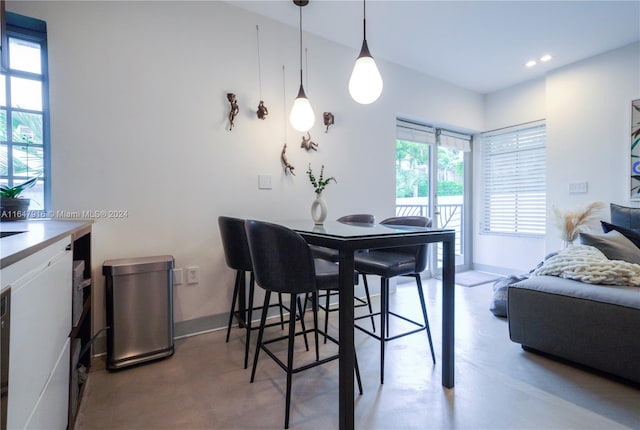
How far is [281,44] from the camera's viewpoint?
→ 8.99ft

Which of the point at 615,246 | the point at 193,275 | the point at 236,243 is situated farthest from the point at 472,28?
the point at 193,275

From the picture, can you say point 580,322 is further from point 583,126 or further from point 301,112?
point 583,126

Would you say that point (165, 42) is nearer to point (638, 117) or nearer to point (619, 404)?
point (619, 404)

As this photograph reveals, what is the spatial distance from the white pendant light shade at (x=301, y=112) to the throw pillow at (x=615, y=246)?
2399mm

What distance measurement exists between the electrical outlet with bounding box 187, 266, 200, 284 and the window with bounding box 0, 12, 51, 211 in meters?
0.98

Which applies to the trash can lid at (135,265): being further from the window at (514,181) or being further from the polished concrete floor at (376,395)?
the window at (514,181)

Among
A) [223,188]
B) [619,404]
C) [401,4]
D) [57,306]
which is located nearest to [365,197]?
[223,188]

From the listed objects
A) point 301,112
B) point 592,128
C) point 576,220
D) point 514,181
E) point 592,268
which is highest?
point 592,128

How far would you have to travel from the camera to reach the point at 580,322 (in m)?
1.80

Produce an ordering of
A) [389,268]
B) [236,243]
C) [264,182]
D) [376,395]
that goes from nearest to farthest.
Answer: [376,395] < [389,268] < [236,243] < [264,182]

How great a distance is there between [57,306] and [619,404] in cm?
253

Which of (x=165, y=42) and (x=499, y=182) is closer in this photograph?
(x=165, y=42)

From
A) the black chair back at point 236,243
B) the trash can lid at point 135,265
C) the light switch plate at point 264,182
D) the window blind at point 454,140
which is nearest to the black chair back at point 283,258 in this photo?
the black chair back at point 236,243

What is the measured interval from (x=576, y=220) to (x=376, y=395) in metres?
3.25
